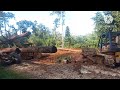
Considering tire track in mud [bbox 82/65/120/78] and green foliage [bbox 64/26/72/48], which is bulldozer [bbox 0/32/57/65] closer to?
green foliage [bbox 64/26/72/48]

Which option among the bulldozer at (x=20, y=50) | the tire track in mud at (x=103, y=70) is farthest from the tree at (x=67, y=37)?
the tire track in mud at (x=103, y=70)

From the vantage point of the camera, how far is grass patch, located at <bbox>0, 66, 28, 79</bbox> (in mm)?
5898

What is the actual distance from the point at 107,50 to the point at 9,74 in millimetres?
2144

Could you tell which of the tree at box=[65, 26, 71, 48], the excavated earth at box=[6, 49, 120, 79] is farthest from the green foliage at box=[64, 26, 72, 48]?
the excavated earth at box=[6, 49, 120, 79]

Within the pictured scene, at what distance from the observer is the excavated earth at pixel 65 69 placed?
5926 mm

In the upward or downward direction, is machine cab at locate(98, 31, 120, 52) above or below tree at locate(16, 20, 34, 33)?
below

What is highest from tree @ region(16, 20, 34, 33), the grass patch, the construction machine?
tree @ region(16, 20, 34, 33)

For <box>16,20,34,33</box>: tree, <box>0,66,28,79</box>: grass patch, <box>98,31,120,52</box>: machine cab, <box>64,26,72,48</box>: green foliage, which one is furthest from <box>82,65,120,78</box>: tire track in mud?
<box>16,20,34,33</box>: tree

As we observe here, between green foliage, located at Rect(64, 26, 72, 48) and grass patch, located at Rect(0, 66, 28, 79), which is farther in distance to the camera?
green foliage, located at Rect(64, 26, 72, 48)

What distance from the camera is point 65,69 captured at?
597cm

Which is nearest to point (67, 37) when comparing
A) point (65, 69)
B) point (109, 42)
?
point (65, 69)
